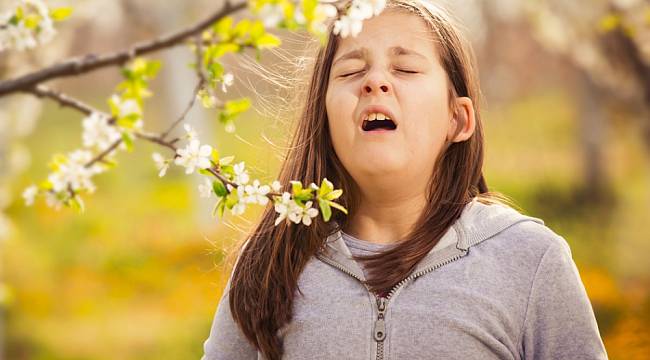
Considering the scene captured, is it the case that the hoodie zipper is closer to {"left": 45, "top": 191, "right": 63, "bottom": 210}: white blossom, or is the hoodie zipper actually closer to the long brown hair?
the long brown hair

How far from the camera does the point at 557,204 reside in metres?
8.34

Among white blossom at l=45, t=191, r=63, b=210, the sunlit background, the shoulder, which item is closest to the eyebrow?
the shoulder

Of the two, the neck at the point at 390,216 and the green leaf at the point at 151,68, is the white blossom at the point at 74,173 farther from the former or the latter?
the neck at the point at 390,216

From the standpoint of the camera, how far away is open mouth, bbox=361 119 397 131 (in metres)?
1.61

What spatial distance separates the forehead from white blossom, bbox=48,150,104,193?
0.69 meters

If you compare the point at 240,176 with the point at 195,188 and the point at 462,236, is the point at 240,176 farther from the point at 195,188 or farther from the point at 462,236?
the point at 195,188

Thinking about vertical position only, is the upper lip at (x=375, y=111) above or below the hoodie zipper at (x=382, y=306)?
above

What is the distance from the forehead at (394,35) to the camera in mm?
1630

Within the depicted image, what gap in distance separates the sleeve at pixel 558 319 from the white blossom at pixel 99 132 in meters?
0.81

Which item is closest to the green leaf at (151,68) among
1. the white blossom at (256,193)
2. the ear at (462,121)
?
the white blossom at (256,193)

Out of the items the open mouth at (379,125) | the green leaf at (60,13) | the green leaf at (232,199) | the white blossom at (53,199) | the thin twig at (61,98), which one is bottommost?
the green leaf at (232,199)

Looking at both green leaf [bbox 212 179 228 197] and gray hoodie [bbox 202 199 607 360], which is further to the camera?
gray hoodie [bbox 202 199 607 360]

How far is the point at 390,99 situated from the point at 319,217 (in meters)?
0.31

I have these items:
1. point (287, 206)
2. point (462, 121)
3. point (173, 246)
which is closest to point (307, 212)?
point (287, 206)
